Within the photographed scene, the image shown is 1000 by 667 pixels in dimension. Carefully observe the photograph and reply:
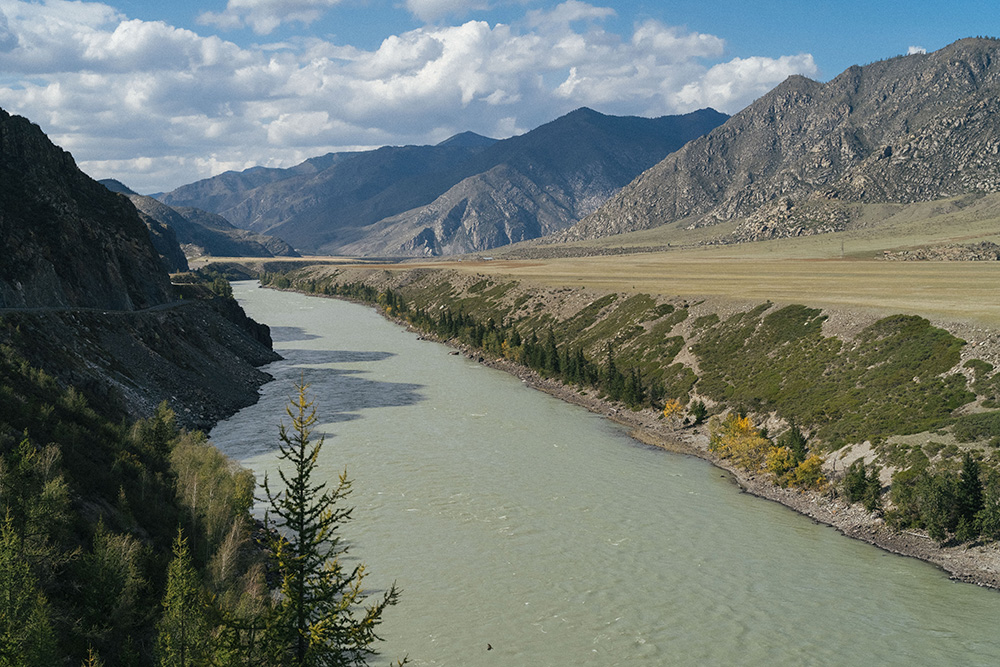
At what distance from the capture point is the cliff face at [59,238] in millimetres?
59906

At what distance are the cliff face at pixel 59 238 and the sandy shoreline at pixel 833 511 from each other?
5212cm

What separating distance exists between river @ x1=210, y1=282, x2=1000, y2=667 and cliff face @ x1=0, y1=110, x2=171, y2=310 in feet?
73.1

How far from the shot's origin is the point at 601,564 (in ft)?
109

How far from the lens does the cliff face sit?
197 feet

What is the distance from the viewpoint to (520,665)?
2527cm

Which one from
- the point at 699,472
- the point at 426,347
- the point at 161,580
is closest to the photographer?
the point at 161,580

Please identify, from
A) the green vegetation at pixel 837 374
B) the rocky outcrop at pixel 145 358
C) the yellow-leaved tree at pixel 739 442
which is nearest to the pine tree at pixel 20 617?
the rocky outcrop at pixel 145 358

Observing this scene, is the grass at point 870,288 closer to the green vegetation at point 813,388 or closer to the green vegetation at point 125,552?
the green vegetation at point 813,388

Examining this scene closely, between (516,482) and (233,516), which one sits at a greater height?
(233,516)

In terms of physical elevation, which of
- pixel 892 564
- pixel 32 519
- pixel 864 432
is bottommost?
pixel 892 564

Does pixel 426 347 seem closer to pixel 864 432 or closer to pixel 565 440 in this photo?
pixel 565 440

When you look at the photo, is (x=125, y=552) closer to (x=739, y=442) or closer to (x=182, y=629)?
(x=182, y=629)

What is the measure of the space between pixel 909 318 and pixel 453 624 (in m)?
47.5

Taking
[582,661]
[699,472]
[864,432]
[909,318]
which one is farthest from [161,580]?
[909,318]
